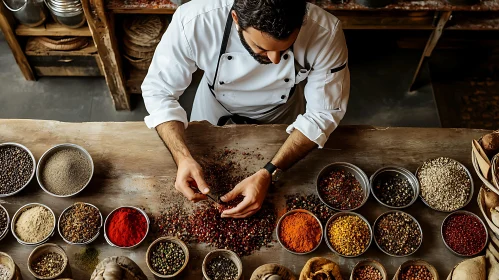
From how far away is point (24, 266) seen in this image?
196 centimetres

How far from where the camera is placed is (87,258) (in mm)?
1982

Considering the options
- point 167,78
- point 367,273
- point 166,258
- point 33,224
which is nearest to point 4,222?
point 33,224

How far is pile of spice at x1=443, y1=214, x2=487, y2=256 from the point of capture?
2027 millimetres

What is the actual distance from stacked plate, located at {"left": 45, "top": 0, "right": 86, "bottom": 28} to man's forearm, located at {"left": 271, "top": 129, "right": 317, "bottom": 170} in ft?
5.85

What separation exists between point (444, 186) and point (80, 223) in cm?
159

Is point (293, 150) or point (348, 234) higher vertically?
point (293, 150)

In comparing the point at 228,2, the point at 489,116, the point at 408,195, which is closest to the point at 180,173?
the point at 228,2

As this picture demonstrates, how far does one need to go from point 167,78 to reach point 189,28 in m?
0.27

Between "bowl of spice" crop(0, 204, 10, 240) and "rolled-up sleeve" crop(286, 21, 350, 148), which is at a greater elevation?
"rolled-up sleeve" crop(286, 21, 350, 148)

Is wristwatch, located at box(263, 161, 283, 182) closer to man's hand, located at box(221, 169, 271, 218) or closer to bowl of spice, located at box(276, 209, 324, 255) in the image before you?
man's hand, located at box(221, 169, 271, 218)

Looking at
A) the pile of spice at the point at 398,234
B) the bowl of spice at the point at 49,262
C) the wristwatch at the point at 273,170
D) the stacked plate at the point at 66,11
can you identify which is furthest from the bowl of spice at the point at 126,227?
the stacked plate at the point at 66,11

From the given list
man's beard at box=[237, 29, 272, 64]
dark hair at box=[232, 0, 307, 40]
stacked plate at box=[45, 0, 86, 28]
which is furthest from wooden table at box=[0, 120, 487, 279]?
stacked plate at box=[45, 0, 86, 28]

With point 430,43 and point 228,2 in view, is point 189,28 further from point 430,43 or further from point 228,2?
point 430,43

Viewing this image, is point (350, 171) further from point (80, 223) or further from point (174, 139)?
point (80, 223)
